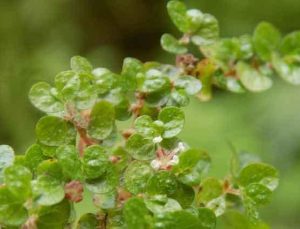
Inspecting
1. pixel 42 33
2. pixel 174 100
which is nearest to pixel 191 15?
pixel 174 100

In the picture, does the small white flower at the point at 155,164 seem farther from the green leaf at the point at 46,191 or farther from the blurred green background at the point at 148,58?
the blurred green background at the point at 148,58

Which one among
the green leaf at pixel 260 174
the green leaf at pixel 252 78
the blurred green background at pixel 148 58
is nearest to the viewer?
the green leaf at pixel 260 174

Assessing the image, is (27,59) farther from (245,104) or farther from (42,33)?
(245,104)

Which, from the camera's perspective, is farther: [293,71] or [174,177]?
[293,71]

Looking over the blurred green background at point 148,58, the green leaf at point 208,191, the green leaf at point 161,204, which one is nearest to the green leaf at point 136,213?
the green leaf at point 161,204

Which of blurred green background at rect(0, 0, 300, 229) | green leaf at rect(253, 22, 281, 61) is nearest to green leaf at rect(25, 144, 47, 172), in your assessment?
green leaf at rect(253, 22, 281, 61)

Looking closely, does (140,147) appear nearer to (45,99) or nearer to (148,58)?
(45,99)
